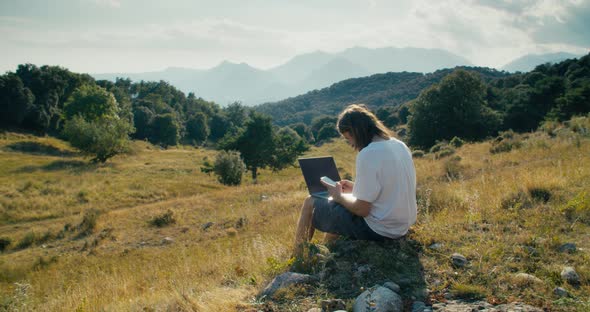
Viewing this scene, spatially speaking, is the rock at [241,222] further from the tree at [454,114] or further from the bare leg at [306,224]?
the tree at [454,114]

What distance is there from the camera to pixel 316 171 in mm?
5531

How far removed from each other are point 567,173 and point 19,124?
7025cm

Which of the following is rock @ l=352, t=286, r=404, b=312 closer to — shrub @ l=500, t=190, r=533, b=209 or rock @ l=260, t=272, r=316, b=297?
rock @ l=260, t=272, r=316, b=297

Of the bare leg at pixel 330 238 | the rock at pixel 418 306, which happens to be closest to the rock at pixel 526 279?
the rock at pixel 418 306

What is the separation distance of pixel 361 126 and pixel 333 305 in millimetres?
2054

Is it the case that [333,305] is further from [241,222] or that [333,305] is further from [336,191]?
[241,222]

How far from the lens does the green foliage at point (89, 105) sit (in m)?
60.8

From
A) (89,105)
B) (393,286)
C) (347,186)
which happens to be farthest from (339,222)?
(89,105)

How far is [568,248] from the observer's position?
13.7ft

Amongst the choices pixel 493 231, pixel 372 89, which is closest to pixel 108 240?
pixel 493 231

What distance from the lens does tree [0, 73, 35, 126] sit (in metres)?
56.0

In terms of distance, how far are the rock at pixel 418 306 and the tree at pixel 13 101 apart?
224ft

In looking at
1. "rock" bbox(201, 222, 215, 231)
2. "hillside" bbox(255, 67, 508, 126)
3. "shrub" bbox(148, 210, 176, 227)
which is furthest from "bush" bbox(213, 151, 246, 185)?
"hillside" bbox(255, 67, 508, 126)

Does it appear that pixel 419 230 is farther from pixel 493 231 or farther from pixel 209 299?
pixel 209 299
